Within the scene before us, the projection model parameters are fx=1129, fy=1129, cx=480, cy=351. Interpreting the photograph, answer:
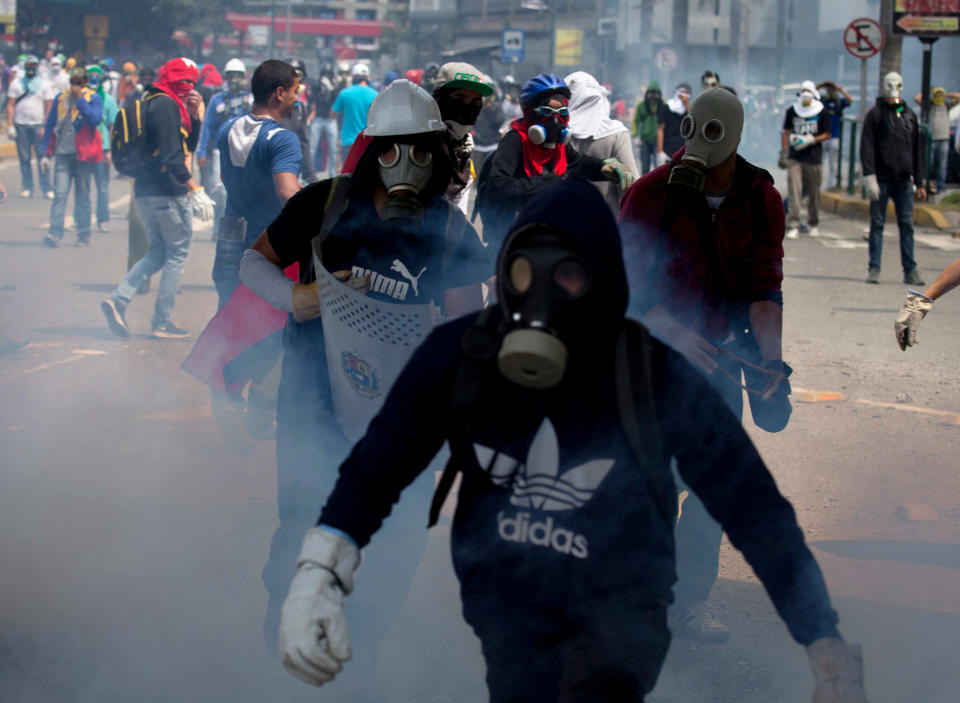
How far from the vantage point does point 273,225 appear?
3029 mm

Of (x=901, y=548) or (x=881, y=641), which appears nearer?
(x=881, y=641)

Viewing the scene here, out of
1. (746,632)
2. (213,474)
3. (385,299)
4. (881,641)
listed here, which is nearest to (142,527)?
(213,474)

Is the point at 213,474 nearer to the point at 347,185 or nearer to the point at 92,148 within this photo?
the point at 347,185

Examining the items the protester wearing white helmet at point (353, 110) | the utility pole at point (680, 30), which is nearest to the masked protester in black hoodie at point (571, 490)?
the protester wearing white helmet at point (353, 110)

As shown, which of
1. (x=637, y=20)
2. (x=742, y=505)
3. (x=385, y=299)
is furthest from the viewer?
(x=637, y=20)

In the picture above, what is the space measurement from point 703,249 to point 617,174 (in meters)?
1.63

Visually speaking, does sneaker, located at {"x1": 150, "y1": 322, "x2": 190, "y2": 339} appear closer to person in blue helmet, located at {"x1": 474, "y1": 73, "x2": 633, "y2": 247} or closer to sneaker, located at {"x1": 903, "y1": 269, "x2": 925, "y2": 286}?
person in blue helmet, located at {"x1": 474, "y1": 73, "x2": 633, "y2": 247}

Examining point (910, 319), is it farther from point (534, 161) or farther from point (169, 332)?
point (169, 332)

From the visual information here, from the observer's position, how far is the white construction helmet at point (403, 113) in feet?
9.23

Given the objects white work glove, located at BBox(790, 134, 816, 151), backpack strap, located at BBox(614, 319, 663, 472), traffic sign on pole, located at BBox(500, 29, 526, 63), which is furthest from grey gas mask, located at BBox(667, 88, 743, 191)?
traffic sign on pole, located at BBox(500, 29, 526, 63)

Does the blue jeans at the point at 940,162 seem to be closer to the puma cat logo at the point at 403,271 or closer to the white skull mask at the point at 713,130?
the white skull mask at the point at 713,130

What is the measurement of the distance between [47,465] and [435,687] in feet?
8.14

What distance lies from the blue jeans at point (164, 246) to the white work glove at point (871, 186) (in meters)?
5.59

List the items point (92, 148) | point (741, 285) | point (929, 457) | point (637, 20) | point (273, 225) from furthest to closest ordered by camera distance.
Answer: point (637, 20) < point (92, 148) < point (929, 457) < point (741, 285) < point (273, 225)
